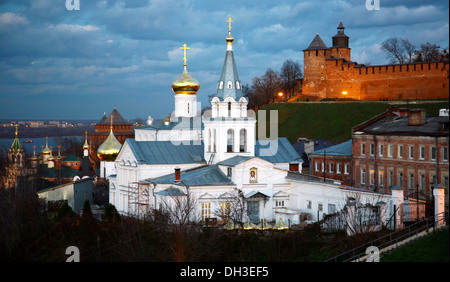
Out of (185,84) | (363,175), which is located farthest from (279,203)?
(185,84)

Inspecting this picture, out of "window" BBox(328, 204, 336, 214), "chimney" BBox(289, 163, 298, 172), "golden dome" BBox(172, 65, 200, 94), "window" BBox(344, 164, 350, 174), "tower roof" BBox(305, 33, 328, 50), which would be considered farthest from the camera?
"tower roof" BBox(305, 33, 328, 50)

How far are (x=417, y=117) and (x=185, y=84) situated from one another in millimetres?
16133

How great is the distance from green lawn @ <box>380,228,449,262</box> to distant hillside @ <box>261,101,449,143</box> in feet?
117

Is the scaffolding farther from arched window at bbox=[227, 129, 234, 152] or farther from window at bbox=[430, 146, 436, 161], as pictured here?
window at bbox=[430, 146, 436, 161]

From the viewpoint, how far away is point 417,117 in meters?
37.3

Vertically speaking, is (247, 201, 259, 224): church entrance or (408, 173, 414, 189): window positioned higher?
(408, 173, 414, 189): window

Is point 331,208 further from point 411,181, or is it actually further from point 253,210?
point 411,181

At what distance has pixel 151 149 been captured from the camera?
40.5 metres

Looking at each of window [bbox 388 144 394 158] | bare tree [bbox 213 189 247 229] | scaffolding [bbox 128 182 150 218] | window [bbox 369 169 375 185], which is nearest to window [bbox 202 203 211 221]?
bare tree [bbox 213 189 247 229]

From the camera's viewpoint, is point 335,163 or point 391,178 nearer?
point 391,178

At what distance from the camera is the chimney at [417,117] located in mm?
37094

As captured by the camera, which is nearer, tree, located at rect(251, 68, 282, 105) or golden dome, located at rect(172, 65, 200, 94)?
golden dome, located at rect(172, 65, 200, 94)

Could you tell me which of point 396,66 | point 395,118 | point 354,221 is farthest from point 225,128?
point 396,66

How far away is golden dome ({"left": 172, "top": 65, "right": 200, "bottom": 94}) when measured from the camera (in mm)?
48781
